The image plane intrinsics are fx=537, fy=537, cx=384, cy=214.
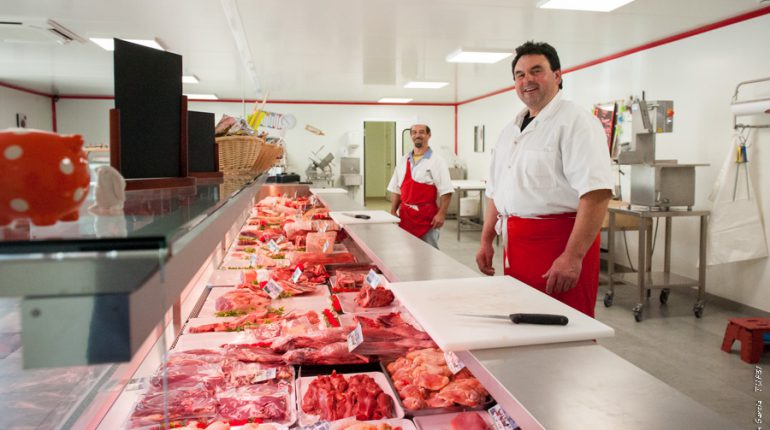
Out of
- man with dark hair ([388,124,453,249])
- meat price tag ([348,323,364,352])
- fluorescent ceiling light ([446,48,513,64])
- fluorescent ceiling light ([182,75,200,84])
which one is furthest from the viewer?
fluorescent ceiling light ([182,75,200,84])

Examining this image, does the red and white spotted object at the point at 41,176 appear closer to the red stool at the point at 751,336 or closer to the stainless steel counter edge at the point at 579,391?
the stainless steel counter edge at the point at 579,391

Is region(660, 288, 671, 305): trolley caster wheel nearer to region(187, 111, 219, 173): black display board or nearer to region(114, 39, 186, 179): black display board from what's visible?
region(187, 111, 219, 173): black display board

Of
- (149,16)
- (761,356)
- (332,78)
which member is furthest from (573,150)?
(332,78)

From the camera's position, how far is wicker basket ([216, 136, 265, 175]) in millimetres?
2879

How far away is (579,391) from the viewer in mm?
929

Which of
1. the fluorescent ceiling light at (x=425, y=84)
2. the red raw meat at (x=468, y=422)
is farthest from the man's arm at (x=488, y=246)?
the fluorescent ceiling light at (x=425, y=84)

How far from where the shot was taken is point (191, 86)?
11531 millimetres

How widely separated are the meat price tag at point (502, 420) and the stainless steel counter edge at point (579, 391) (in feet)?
0.85

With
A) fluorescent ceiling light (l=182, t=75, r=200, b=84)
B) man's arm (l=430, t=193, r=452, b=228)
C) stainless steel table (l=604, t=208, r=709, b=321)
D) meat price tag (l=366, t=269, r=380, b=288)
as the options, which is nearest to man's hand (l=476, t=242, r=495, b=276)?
meat price tag (l=366, t=269, r=380, b=288)

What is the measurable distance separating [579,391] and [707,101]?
20.7 ft

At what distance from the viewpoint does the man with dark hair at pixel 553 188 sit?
246 cm

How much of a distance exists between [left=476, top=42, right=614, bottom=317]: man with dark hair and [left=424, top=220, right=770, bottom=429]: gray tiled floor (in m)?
1.19

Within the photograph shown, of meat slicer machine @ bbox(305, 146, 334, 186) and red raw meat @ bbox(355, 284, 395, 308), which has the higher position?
meat slicer machine @ bbox(305, 146, 334, 186)

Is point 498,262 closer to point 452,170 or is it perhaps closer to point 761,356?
point 761,356
